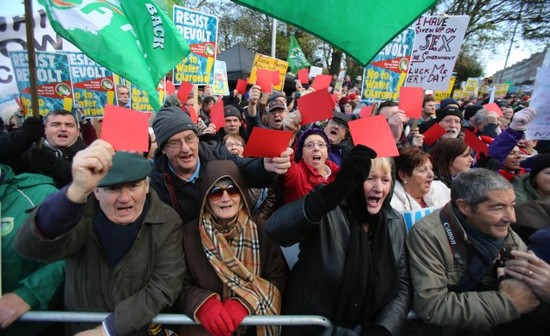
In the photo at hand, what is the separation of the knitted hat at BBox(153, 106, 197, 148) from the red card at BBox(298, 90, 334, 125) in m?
0.96

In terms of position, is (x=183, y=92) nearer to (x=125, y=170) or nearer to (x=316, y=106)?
(x=125, y=170)

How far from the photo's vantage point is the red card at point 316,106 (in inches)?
72.7

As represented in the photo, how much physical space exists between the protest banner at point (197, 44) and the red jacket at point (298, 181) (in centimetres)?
324

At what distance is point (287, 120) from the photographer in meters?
2.06

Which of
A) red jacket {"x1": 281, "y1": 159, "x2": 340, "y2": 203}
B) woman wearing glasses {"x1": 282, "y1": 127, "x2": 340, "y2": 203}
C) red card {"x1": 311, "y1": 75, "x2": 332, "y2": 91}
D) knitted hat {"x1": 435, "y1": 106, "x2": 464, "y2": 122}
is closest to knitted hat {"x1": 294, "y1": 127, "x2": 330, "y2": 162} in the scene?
woman wearing glasses {"x1": 282, "y1": 127, "x2": 340, "y2": 203}

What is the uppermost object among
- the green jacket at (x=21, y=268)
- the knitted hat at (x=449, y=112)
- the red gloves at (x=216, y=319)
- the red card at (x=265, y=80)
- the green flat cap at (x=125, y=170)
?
the red card at (x=265, y=80)

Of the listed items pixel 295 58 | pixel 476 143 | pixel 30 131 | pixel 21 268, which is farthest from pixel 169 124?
pixel 295 58

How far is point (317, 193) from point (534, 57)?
71396 mm

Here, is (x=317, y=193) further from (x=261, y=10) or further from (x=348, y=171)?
(x=261, y=10)

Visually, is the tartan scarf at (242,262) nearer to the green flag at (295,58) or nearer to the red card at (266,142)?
the red card at (266,142)

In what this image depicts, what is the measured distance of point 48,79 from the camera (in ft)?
13.1

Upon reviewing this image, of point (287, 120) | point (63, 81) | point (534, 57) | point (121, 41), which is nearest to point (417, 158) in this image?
point (287, 120)

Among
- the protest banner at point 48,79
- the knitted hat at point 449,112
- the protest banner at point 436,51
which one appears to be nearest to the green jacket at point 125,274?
the protest banner at point 48,79

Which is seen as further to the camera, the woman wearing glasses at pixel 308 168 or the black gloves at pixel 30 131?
the woman wearing glasses at pixel 308 168
